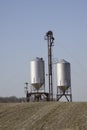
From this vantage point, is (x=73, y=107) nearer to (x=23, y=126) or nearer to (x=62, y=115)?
(x=62, y=115)

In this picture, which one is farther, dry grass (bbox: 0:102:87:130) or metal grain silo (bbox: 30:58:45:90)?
metal grain silo (bbox: 30:58:45:90)

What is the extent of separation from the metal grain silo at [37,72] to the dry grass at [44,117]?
18.9 m

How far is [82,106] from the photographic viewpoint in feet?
112


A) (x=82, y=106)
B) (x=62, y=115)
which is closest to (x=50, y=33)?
(x=82, y=106)

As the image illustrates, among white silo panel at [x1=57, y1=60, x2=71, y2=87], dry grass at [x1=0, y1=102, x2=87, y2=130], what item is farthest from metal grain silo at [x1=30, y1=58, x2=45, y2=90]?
dry grass at [x1=0, y1=102, x2=87, y2=130]

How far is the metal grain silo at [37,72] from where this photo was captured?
56031mm

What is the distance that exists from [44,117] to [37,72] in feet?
85.8

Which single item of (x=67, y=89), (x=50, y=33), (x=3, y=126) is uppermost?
(x=50, y=33)

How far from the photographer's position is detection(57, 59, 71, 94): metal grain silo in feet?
A: 184

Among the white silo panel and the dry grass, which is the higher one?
the white silo panel

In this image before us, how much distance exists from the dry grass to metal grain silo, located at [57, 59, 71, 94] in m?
19.1

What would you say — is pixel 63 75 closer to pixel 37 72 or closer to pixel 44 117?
pixel 37 72

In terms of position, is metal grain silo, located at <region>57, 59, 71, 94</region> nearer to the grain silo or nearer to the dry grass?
the grain silo

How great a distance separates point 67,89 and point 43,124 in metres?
30.1
